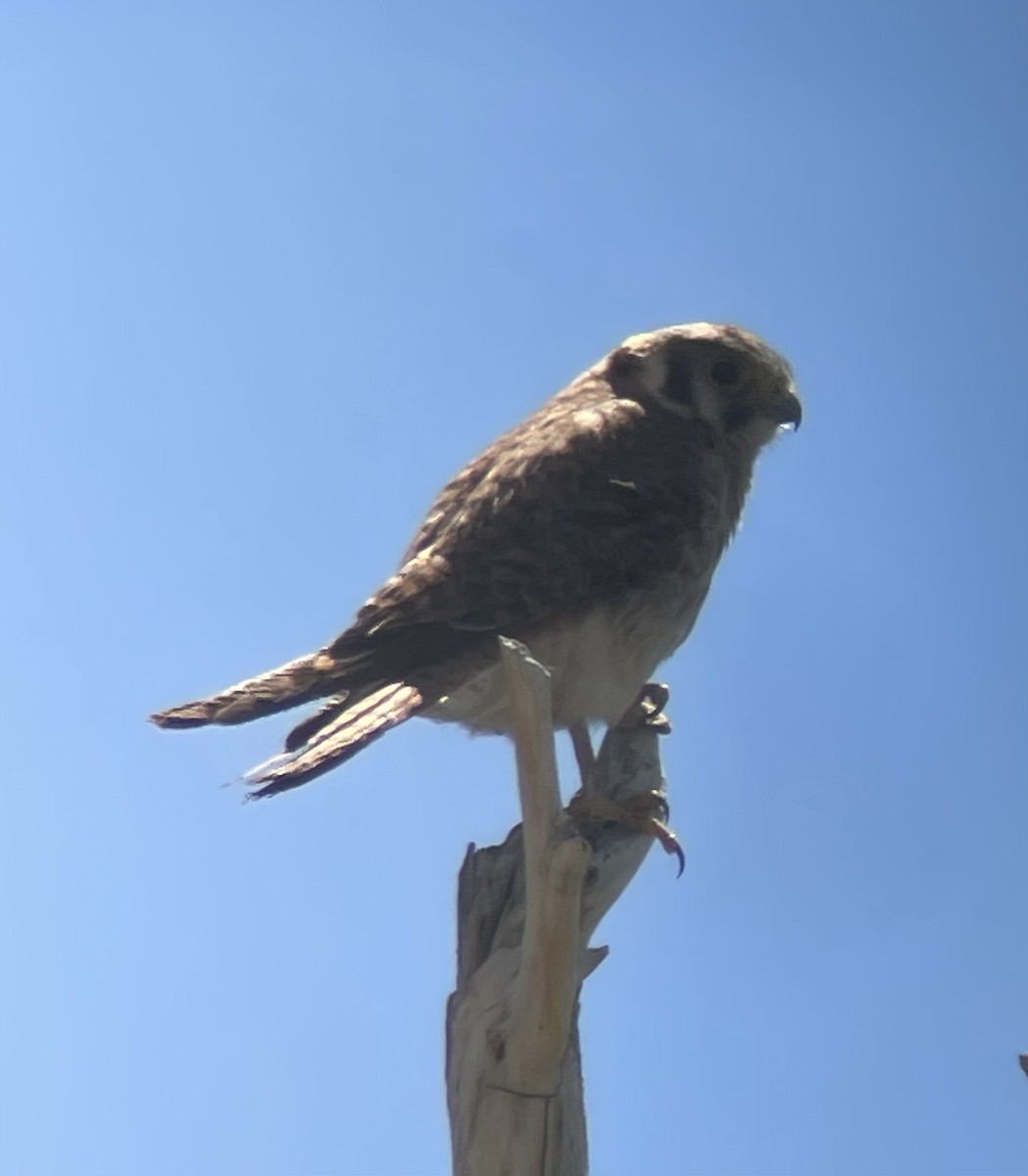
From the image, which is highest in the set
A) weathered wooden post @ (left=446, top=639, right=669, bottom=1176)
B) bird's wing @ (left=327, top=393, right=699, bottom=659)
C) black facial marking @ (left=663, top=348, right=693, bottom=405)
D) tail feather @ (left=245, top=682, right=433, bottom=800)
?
black facial marking @ (left=663, top=348, right=693, bottom=405)

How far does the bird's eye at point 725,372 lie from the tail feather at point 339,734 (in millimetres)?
1378

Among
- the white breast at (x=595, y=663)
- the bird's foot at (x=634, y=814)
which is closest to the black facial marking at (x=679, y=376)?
the white breast at (x=595, y=663)

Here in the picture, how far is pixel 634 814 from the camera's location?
10.7 feet

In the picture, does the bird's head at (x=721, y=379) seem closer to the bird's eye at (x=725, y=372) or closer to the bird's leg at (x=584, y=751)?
the bird's eye at (x=725, y=372)

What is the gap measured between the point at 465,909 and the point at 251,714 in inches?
22.7

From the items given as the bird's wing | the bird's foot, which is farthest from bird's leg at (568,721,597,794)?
the bird's wing

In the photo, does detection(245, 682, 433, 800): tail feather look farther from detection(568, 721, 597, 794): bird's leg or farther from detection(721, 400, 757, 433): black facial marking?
detection(721, 400, 757, 433): black facial marking

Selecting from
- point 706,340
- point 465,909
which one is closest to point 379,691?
point 465,909

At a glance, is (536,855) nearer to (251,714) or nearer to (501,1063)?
(501,1063)

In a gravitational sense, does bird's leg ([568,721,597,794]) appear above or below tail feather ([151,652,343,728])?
above

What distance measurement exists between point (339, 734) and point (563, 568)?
0.68m

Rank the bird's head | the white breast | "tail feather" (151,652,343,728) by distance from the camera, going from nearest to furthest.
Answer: "tail feather" (151,652,343,728)
the white breast
the bird's head

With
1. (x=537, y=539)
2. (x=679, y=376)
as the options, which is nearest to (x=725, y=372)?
(x=679, y=376)

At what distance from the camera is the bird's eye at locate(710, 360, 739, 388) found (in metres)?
3.91
